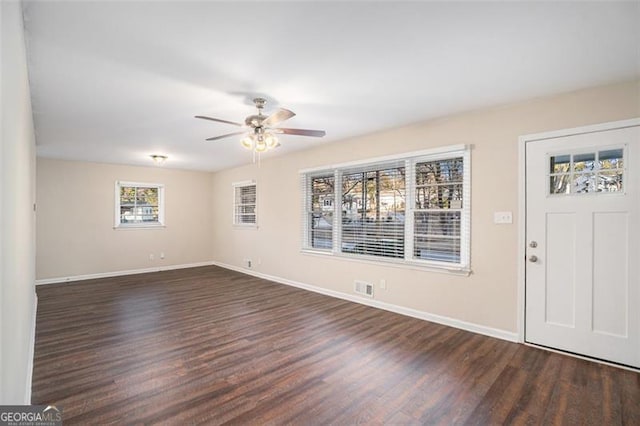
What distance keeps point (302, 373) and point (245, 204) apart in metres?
5.16

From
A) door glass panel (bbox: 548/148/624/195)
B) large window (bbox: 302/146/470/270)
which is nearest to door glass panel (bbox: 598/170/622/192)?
door glass panel (bbox: 548/148/624/195)

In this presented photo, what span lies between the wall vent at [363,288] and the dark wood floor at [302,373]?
43 cm

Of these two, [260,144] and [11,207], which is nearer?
[11,207]

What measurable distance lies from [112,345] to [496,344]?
13.2 ft

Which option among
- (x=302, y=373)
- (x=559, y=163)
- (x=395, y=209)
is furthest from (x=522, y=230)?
(x=302, y=373)

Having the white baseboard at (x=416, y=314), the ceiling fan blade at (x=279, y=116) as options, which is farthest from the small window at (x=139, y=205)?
the ceiling fan blade at (x=279, y=116)

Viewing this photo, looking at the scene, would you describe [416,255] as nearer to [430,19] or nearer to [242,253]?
[430,19]

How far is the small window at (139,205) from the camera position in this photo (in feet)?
22.7

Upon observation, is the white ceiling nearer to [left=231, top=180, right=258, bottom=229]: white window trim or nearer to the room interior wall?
the room interior wall

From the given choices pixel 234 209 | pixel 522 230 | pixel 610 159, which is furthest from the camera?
pixel 234 209

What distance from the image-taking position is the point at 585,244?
2857mm

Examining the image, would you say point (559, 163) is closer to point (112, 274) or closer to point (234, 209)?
point (234, 209)

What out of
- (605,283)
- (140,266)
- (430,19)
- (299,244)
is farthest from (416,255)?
(140,266)

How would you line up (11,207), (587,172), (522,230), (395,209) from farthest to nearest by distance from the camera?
(395,209), (522,230), (587,172), (11,207)
